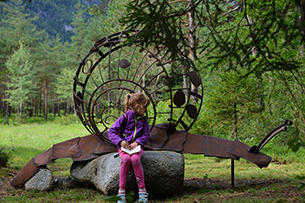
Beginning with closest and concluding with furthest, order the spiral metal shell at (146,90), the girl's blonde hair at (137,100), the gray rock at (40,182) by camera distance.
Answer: the girl's blonde hair at (137,100), the spiral metal shell at (146,90), the gray rock at (40,182)

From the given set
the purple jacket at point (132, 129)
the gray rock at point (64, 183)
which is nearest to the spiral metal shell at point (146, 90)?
the purple jacket at point (132, 129)

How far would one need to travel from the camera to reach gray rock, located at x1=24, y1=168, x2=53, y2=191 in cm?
402

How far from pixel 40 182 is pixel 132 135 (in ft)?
5.78

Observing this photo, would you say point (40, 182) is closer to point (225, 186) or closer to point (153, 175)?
point (153, 175)

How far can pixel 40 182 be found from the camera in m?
4.04

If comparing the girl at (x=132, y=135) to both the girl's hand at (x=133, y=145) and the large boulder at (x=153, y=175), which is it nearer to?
the girl's hand at (x=133, y=145)

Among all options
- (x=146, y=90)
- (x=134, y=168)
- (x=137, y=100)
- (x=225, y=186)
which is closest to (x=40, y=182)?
(x=134, y=168)

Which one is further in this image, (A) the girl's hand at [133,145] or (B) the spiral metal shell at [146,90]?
(B) the spiral metal shell at [146,90]

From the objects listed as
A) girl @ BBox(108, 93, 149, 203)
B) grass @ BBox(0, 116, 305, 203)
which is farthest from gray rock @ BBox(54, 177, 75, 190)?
girl @ BBox(108, 93, 149, 203)

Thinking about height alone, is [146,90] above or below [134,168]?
above

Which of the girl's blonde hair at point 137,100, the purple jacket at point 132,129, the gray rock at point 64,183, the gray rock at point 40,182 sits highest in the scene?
the girl's blonde hair at point 137,100

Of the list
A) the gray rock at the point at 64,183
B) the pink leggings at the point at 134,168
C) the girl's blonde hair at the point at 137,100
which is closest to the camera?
the pink leggings at the point at 134,168

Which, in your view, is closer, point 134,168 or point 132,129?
point 134,168

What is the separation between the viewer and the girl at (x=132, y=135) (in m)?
3.29
